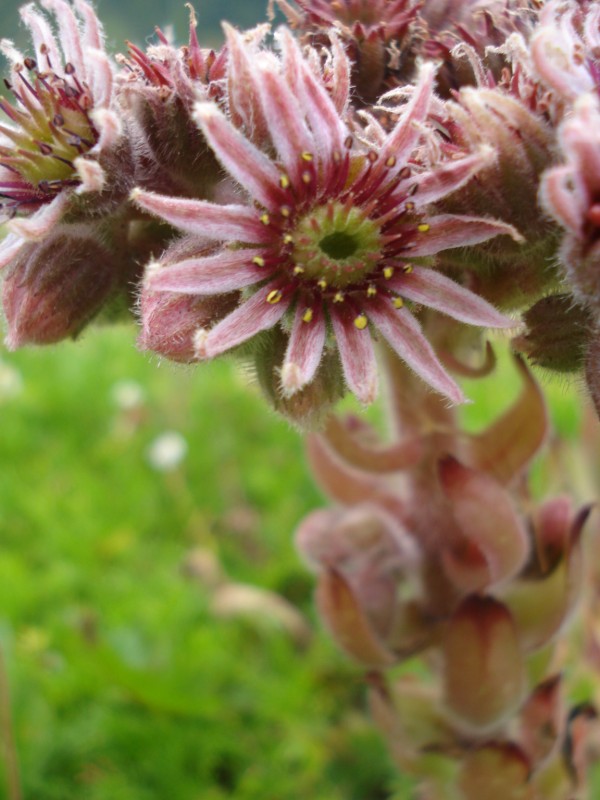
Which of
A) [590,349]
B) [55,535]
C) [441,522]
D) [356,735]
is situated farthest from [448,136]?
[55,535]

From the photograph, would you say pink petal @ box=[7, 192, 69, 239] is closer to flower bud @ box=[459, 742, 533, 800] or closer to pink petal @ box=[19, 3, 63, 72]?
pink petal @ box=[19, 3, 63, 72]

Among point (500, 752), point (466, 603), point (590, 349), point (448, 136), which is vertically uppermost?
point (448, 136)

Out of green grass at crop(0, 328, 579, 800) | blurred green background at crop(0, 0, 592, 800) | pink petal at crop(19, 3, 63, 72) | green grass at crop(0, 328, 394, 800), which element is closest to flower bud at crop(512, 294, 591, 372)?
blurred green background at crop(0, 0, 592, 800)

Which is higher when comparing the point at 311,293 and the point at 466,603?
the point at 311,293

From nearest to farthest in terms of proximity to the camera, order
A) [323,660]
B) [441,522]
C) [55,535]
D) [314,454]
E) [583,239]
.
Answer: [583,239] → [441,522] → [314,454] → [323,660] → [55,535]

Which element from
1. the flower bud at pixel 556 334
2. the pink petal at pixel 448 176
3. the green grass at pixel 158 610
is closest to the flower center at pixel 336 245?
the pink petal at pixel 448 176

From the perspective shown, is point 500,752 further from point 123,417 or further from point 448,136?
point 123,417
